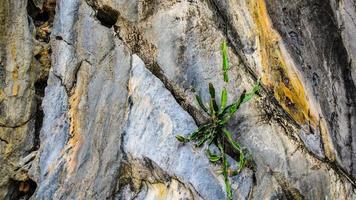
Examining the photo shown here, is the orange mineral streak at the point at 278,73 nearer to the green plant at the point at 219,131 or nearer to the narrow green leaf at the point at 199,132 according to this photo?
the green plant at the point at 219,131

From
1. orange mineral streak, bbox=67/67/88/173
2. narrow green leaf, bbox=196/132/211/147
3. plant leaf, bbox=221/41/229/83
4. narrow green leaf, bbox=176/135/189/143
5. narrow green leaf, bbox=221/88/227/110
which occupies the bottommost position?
orange mineral streak, bbox=67/67/88/173

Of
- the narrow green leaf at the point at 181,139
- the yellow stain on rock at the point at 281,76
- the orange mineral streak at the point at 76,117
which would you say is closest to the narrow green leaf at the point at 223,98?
the narrow green leaf at the point at 181,139

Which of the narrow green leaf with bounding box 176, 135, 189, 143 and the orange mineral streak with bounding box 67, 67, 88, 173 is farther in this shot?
the orange mineral streak with bounding box 67, 67, 88, 173

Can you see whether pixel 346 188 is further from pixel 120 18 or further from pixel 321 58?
pixel 120 18

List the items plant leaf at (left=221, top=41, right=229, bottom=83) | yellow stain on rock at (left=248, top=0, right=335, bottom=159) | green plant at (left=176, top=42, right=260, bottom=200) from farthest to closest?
yellow stain on rock at (left=248, top=0, right=335, bottom=159), plant leaf at (left=221, top=41, right=229, bottom=83), green plant at (left=176, top=42, right=260, bottom=200)

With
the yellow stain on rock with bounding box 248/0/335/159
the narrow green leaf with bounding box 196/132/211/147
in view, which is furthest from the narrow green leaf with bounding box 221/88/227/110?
the yellow stain on rock with bounding box 248/0/335/159

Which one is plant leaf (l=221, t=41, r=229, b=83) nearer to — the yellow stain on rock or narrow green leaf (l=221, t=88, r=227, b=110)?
narrow green leaf (l=221, t=88, r=227, b=110)

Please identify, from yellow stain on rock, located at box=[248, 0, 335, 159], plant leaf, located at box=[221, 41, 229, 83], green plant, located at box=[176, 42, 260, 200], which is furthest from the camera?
yellow stain on rock, located at box=[248, 0, 335, 159]

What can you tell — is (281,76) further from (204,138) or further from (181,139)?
(181,139)

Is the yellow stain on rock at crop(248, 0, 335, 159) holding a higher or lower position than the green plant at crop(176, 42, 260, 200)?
higher
